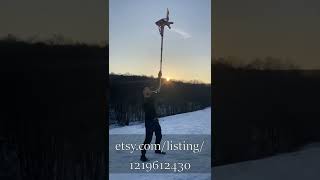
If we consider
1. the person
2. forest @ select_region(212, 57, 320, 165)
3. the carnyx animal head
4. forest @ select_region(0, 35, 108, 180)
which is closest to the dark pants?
the person

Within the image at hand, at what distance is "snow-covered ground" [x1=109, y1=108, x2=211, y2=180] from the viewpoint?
4879 mm

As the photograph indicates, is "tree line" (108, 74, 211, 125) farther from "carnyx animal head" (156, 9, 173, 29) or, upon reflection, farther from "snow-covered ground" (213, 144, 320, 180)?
"snow-covered ground" (213, 144, 320, 180)

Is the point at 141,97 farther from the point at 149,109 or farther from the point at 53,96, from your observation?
the point at 53,96

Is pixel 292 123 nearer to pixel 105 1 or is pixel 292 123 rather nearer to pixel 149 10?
pixel 149 10

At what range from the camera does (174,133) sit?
4918mm

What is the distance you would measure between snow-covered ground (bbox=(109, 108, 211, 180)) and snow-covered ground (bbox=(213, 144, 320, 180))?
0.60 feet

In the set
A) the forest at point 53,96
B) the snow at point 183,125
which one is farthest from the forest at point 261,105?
the forest at point 53,96

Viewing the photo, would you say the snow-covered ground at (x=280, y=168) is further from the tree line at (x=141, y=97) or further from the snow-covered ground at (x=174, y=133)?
the tree line at (x=141, y=97)

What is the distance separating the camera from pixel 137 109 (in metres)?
4.95

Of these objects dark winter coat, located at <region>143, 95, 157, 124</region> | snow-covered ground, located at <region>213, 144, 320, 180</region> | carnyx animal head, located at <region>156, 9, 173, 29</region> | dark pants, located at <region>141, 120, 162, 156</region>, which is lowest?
snow-covered ground, located at <region>213, 144, 320, 180</region>

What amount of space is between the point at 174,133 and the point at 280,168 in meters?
0.98

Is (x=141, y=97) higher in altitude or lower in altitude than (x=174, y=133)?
higher

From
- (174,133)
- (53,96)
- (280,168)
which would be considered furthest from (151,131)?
(280,168)

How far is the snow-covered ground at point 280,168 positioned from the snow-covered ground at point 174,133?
0.60 ft
